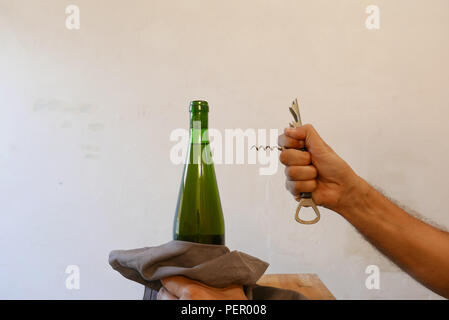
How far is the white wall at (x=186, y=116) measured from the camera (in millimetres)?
1010

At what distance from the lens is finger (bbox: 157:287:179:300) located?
15.2 inches

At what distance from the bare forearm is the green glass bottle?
Answer: 1.02 ft

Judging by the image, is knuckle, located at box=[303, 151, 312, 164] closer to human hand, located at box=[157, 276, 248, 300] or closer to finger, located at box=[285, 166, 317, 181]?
finger, located at box=[285, 166, 317, 181]

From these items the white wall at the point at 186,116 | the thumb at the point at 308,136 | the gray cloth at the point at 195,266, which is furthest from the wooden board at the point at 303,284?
the white wall at the point at 186,116

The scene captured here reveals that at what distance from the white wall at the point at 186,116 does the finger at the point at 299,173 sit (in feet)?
1.44

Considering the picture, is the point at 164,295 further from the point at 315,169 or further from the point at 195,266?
the point at 315,169

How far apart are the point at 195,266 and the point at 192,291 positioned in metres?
0.03

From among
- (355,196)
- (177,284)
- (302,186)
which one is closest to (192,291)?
(177,284)

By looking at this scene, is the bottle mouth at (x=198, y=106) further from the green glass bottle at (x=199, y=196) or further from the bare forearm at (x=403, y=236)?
the bare forearm at (x=403, y=236)

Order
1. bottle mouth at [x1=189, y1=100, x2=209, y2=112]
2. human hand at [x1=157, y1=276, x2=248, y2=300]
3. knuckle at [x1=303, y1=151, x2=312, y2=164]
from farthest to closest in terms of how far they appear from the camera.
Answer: knuckle at [x1=303, y1=151, x2=312, y2=164], bottle mouth at [x1=189, y1=100, x2=209, y2=112], human hand at [x1=157, y1=276, x2=248, y2=300]

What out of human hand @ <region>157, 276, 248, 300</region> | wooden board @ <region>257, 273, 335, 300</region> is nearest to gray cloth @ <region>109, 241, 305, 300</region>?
human hand @ <region>157, 276, 248, 300</region>

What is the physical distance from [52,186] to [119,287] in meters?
0.36

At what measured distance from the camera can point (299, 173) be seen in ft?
1.88

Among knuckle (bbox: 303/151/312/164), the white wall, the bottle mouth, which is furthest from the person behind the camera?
the white wall
